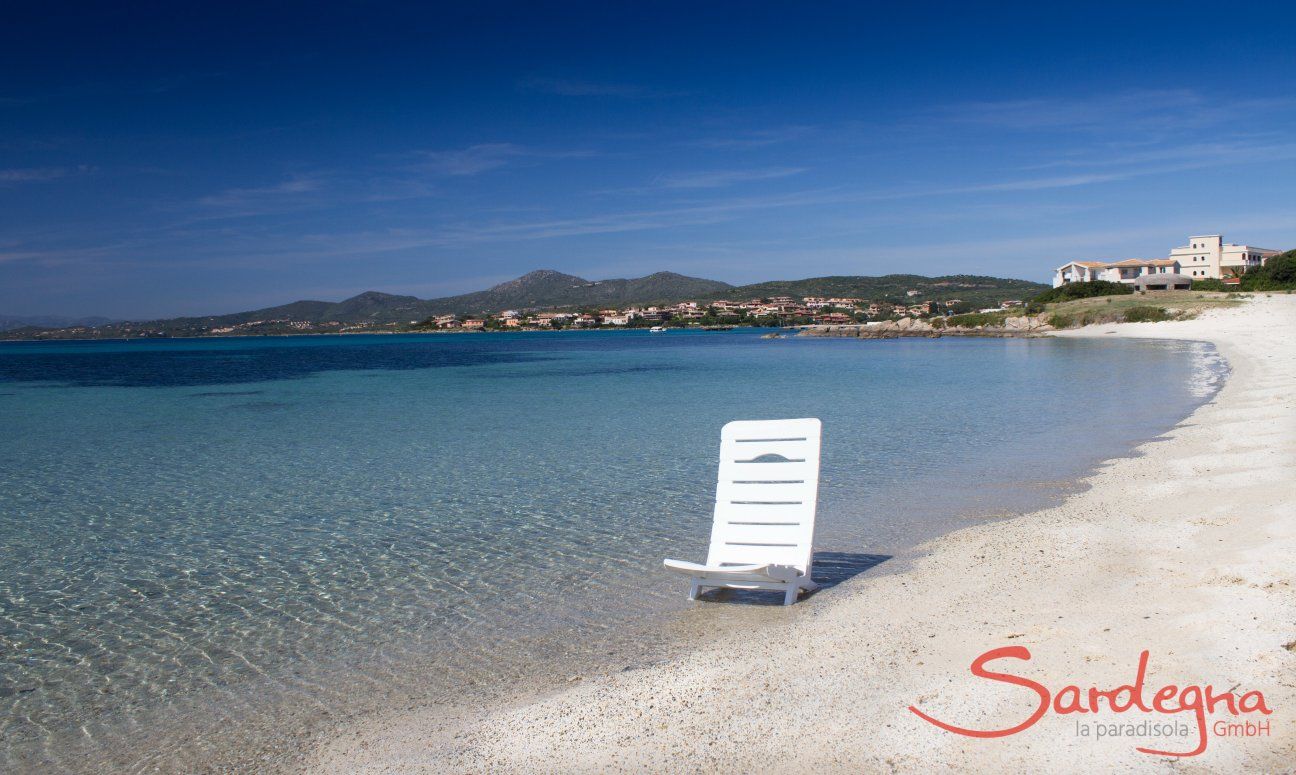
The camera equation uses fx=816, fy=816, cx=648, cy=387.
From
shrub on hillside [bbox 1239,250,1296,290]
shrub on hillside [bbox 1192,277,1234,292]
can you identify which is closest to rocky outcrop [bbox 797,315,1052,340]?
shrub on hillside [bbox 1192,277,1234,292]

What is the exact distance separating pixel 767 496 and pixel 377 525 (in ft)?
15.4

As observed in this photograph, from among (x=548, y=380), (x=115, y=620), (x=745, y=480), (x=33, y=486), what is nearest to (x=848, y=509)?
(x=745, y=480)

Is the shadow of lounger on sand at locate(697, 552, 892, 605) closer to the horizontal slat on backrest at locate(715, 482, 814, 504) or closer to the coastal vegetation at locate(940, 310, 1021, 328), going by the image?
the horizontal slat on backrest at locate(715, 482, 814, 504)

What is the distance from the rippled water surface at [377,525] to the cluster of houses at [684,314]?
11895 centimetres

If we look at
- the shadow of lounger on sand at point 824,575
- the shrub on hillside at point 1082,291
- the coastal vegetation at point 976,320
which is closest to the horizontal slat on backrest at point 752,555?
the shadow of lounger on sand at point 824,575

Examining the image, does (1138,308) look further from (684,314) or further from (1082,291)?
(684,314)

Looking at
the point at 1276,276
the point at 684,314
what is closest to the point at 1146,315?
the point at 1276,276

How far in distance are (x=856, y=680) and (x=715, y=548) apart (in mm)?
2131

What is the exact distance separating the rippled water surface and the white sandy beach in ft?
2.92

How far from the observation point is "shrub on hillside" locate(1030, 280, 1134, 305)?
77656mm

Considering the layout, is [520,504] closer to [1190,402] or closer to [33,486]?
[33,486]

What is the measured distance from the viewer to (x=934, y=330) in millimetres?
78125

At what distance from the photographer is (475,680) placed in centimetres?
498

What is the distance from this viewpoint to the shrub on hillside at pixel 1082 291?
7766 centimetres
